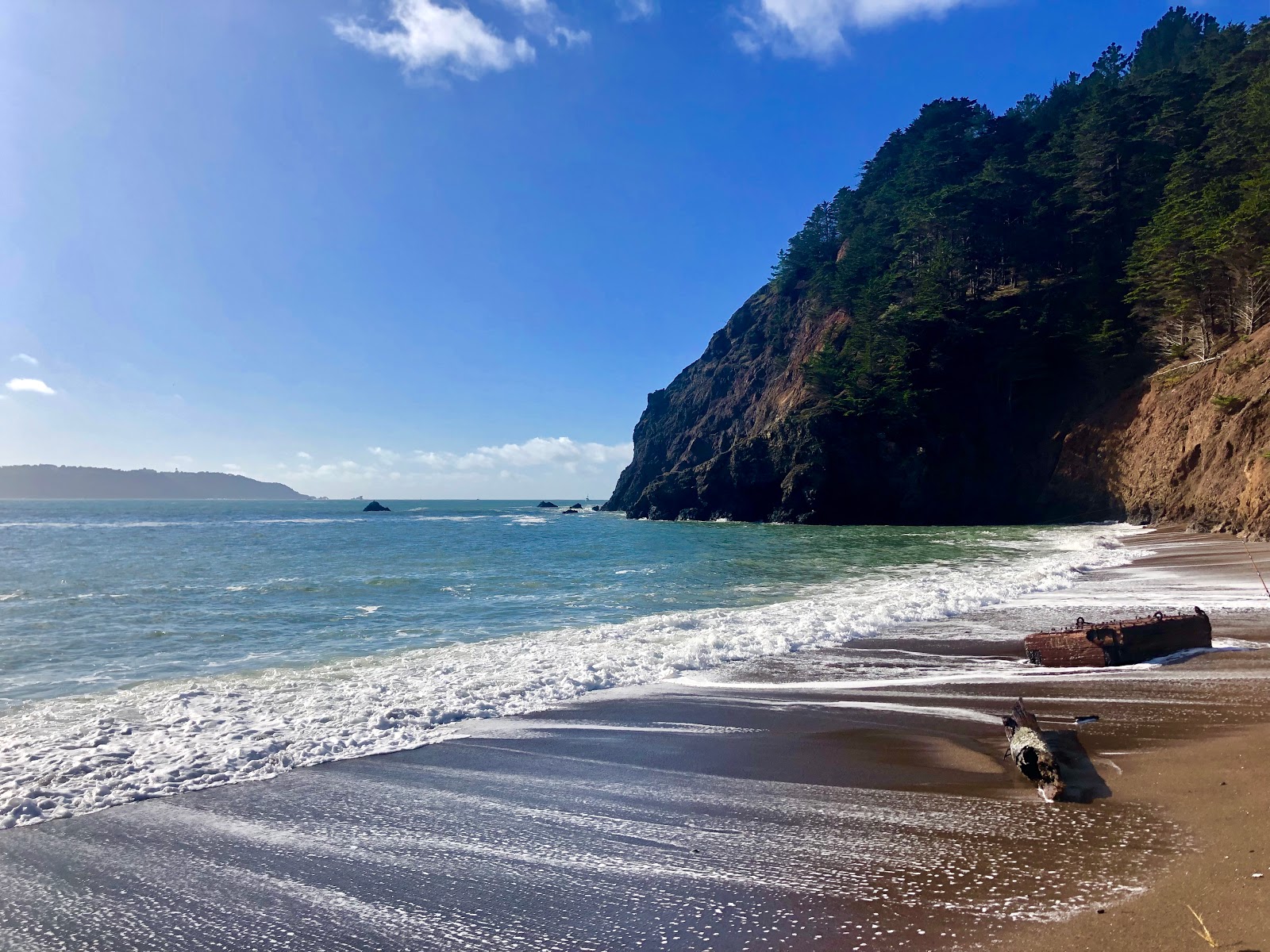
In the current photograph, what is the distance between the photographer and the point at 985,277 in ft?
207

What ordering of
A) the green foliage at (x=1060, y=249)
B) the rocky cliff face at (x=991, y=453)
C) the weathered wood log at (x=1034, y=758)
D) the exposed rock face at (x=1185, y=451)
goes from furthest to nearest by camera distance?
the green foliage at (x=1060, y=249)
the rocky cliff face at (x=991, y=453)
the exposed rock face at (x=1185, y=451)
the weathered wood log at (x=1034, y=758)

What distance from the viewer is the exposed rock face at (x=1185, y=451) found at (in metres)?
27.3

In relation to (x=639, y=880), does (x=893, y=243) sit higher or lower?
higher

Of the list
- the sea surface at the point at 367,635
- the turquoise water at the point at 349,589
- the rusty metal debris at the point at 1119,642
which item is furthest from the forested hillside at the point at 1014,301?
the rusty metal debris at the point at 1119,642

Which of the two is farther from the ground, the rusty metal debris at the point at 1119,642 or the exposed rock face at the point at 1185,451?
the exposed rock face at the point at 1185,451

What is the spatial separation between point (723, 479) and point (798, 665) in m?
56.0

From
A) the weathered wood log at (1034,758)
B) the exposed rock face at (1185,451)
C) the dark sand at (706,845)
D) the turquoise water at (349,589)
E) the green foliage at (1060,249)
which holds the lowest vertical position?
the turquoise water at (349,589)

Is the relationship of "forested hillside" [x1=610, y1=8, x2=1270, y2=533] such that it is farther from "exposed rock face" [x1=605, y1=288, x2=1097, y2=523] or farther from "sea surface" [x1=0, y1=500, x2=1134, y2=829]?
"sea surface" [x1=0, y1=500, x2=1134, y2=829]

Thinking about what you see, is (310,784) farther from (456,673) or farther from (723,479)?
(723,479)

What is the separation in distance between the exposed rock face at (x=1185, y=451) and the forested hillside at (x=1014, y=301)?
159cm

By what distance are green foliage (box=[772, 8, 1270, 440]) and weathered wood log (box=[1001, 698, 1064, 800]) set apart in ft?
135

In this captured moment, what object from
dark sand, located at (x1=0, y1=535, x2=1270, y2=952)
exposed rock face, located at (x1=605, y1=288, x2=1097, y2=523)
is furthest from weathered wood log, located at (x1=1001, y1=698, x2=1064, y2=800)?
exposed rock face, located at (x1=605, y1=288, x2=1097, y2=523)

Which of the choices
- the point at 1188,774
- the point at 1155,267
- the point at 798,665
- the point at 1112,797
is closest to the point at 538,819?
the point at 1112,797

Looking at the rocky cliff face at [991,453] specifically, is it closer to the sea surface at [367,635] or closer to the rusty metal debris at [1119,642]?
the sea surface at [367,635]
